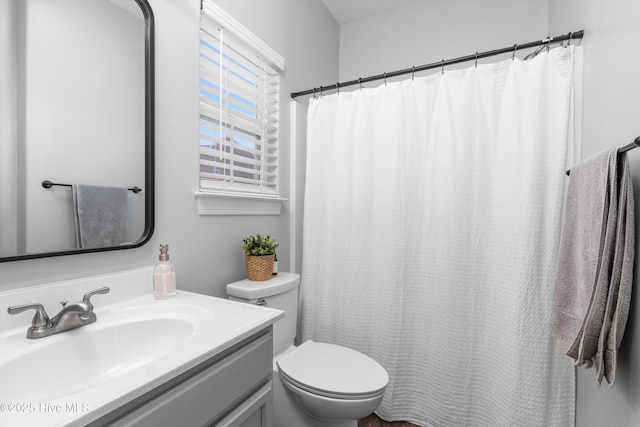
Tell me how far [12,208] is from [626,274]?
5.20 ft

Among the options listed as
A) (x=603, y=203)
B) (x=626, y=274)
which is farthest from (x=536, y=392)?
(x=603, y=203)

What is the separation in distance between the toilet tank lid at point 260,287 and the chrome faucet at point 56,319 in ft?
1.97

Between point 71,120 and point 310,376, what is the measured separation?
124 centimetres

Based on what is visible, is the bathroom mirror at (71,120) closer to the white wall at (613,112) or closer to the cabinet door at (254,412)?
the cabinet door at (254,412)

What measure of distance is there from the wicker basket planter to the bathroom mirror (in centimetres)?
50

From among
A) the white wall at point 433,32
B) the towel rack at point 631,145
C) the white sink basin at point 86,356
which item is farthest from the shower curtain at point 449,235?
the white sink basin at point 86,356

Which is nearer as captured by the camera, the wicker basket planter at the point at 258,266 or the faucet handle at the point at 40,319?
the faucet handle at the point at 40,319

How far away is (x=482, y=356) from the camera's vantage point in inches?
57.2

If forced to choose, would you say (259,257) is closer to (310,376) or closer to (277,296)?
(277,296)

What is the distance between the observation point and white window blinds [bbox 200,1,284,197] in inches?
53.3

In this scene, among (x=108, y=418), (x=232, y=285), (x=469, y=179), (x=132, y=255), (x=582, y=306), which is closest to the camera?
Answer: (x=108, y=418)

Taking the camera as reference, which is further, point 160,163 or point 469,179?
point 469,179

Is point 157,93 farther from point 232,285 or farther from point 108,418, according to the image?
point 108,418

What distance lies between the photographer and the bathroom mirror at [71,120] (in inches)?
30.8
